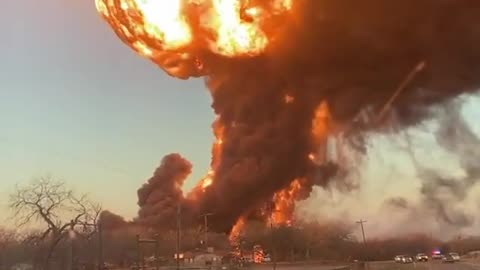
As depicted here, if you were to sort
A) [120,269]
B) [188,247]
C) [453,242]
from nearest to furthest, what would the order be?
[120,269] → [188,247] → [453,242]

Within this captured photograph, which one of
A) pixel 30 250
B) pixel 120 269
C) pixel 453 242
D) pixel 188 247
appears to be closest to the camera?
pixel 30 250

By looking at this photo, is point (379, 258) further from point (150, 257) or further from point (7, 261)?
point (7, 261)

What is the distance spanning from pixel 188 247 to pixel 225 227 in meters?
16.5

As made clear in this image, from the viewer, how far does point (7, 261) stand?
68.4m

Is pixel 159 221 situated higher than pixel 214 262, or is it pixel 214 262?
pixel 159 221

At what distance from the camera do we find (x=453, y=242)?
4919 inches

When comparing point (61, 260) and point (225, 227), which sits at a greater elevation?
point (225, 227)

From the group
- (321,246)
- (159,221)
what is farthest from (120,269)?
(321,246)

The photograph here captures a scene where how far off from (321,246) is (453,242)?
38.7m

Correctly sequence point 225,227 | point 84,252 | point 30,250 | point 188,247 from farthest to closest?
point 188,247
point 225,227
point 84,252
point 30,250

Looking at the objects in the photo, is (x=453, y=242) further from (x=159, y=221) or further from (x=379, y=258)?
(x=159, y=221)

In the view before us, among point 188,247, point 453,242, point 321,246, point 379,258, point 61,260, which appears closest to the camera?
point 61,260

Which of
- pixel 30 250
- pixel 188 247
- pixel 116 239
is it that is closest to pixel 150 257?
pixel 188 247

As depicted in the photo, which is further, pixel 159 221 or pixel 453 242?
pixel 453 242
